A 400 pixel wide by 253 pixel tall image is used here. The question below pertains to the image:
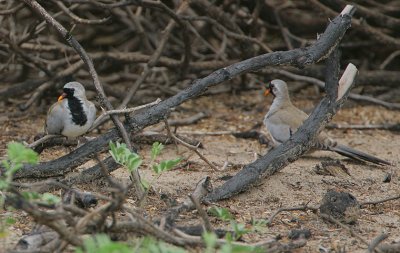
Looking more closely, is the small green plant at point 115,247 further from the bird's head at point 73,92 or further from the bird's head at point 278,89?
the bird's head at point 278,89

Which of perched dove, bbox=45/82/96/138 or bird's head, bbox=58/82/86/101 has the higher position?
bird's head, bbox=58/82/86/101

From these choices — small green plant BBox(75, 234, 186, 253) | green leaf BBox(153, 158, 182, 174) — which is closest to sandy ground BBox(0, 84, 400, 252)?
green leaf BBox(153, 158, 182, 174)

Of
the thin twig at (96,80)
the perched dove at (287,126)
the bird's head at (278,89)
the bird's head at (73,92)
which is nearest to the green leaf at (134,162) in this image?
the thin twig at (96,80)

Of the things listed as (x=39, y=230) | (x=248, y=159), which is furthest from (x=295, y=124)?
(x=39, y=230)

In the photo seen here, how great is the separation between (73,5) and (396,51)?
390cm

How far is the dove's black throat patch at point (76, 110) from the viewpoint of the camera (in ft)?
17.8

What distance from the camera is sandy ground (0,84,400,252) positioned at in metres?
4.53

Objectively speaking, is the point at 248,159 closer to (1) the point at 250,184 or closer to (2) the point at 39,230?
(1) the point at 250,184

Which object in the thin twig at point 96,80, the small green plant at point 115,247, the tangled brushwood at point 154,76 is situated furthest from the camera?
the thin twig at point 96,80

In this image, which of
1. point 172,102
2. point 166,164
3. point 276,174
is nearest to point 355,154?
point 276,174

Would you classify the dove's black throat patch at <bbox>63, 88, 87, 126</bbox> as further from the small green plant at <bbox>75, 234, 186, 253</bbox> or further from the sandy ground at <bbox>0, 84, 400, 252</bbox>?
the small green plant at <bbox>75, 234, 186, 253</bbox>

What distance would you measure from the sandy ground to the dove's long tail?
51 millimetres

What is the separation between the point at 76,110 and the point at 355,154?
7.98ft

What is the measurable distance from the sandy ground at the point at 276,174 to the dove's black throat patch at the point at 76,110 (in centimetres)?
48
